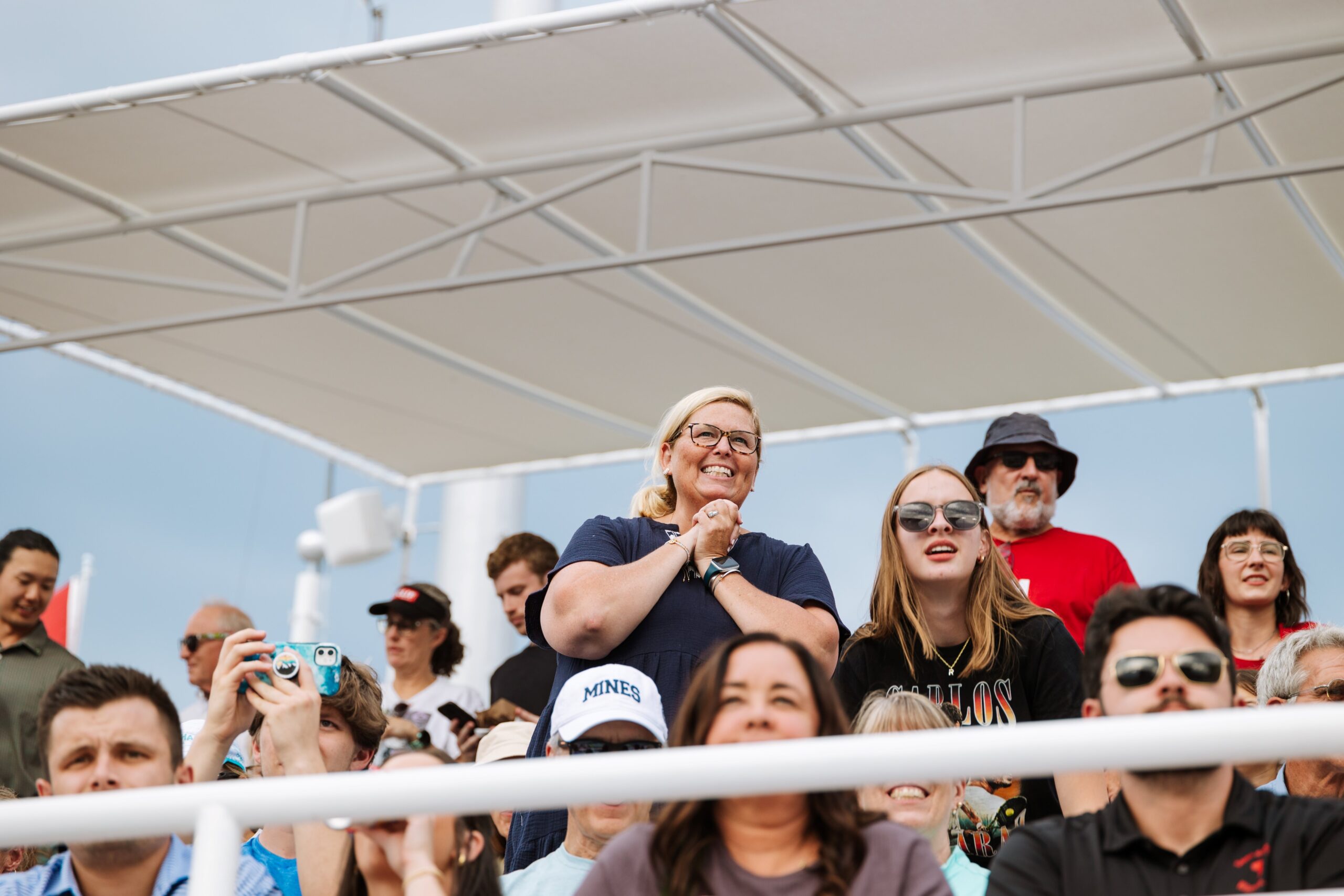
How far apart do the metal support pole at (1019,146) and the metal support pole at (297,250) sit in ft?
10.7

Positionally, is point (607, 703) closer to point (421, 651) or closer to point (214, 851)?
point (214, 851)

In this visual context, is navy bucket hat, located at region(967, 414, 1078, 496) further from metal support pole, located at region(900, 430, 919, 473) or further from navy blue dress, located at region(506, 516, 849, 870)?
metal support pole, located at region(900, 430, 919, 473)

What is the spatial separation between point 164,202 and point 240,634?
5194mm

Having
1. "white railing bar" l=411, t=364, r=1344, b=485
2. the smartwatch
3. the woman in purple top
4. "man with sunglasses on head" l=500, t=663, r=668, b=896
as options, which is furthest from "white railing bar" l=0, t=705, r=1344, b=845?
"white railing bar" l=411, t=364, r=1344, b=485

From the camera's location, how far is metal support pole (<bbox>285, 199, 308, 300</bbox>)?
23.3ft

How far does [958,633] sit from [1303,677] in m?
0.89

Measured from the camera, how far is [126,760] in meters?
2.79

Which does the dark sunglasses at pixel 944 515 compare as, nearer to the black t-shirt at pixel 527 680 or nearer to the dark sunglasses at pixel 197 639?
the black t-shirt at pixel 527 680

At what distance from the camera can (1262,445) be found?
848 centimetres

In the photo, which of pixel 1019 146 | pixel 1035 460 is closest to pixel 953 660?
pixel 1035 460

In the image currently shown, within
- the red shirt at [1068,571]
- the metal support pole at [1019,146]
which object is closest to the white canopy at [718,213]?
the metal support pole at [1019,146]

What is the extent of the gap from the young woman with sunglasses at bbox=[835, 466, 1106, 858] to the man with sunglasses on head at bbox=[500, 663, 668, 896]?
77cm

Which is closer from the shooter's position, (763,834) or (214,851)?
(214,851)

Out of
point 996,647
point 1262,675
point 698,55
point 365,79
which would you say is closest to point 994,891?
point 996,647
